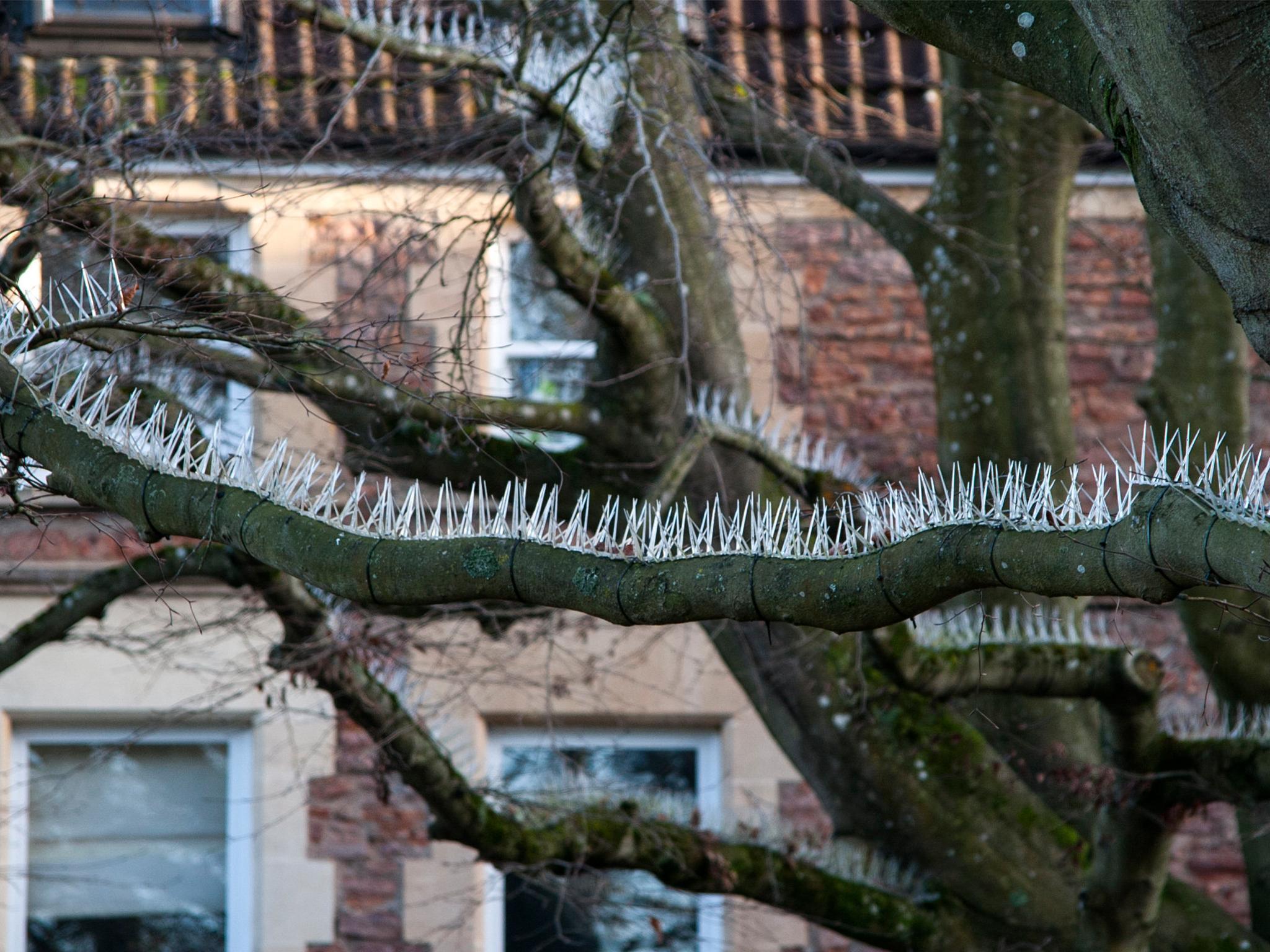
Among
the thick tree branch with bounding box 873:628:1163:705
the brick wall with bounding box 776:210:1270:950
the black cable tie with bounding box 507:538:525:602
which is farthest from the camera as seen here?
the brick wall with bounding box 776:210:1270:950

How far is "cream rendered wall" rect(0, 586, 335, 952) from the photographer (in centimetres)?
595

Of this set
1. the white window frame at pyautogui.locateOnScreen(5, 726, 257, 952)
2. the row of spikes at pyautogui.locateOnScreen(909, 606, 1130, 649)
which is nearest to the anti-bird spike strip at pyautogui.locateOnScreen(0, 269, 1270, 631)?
the row of spikes at pyautogui.locateOnScreen(909, 606, 1130, 649)

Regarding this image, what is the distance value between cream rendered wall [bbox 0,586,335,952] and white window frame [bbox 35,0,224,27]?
2.27 metres

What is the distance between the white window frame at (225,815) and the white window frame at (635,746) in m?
1.01

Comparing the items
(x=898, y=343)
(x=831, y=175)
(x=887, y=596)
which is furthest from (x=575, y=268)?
(x=898, y=343)

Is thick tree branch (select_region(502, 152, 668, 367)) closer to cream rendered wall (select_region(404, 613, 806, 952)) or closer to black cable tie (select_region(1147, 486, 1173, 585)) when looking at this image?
cream rendered wall (select_region(404, 613, 806, 952))

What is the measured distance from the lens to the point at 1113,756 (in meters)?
3.87

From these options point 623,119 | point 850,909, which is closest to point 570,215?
point 623,119

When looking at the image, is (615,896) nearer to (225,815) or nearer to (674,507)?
(225,815)

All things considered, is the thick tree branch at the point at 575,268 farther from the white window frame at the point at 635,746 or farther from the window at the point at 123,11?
the white window frame at the point at 635,746

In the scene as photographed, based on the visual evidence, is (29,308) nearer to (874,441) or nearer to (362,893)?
(362,893)

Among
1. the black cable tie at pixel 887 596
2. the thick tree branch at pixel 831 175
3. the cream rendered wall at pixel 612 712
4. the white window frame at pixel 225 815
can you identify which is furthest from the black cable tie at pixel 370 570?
the white window frame at pixel 225 815

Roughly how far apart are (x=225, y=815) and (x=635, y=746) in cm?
182

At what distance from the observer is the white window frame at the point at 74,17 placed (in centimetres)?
484
